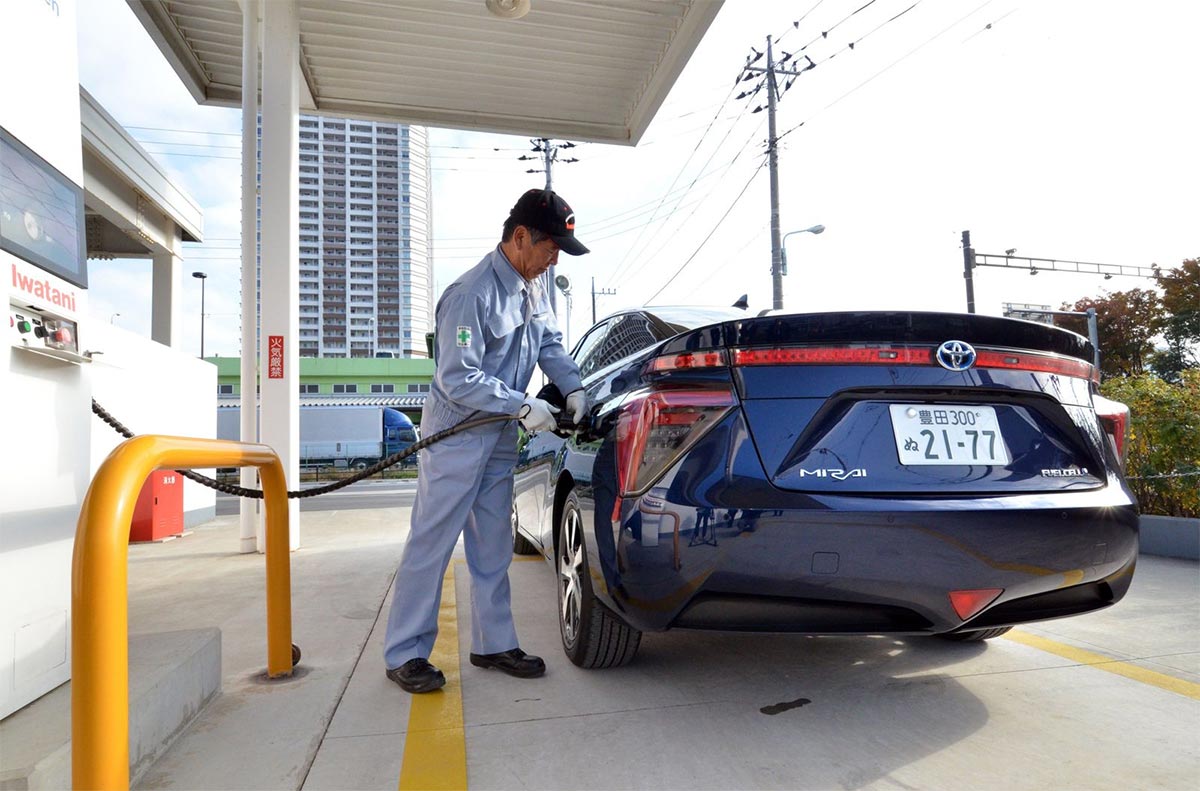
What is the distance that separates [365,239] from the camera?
65.4m

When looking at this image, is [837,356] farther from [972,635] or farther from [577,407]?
[972,635]

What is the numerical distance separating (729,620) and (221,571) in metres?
4.56

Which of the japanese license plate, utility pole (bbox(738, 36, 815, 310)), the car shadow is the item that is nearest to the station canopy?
the japanese license plate

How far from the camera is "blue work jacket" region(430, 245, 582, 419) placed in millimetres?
2617

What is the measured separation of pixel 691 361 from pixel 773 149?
17.4m

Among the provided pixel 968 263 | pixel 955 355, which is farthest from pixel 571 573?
pixel 968 263

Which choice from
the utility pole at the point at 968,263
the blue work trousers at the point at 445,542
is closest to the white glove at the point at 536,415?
the blue work trousers at the point at 445,542

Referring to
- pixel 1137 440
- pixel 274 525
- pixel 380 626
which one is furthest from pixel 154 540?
pixel 1137 440

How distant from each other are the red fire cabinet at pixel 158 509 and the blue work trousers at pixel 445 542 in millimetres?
5231

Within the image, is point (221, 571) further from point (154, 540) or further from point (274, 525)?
point (274, 525)

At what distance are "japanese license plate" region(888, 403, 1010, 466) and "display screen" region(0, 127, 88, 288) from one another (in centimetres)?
240

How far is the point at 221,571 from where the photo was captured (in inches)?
207

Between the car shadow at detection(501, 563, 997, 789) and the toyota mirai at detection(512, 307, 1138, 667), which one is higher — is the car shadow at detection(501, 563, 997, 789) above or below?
below

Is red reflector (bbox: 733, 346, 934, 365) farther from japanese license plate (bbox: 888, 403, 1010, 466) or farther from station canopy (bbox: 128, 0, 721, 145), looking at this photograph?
station canopy (bbox: 128, 0, 721, 145)
